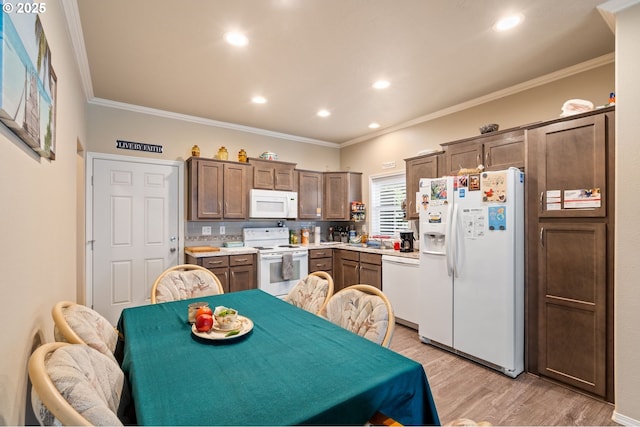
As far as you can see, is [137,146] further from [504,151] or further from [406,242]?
[504,151]

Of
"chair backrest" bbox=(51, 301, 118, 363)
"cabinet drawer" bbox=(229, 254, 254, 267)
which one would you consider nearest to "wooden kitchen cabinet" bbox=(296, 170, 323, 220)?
"cabinet drawer" bbox=(229, 254, 254, 267)

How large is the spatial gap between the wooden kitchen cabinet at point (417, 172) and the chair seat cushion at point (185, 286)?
264 cm

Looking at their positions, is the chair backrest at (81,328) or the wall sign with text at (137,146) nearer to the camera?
the chair backrest at (81,328)

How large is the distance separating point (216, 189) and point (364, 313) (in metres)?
3.18

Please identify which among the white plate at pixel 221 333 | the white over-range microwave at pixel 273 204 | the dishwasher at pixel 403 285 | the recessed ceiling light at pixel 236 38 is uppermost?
the recessed ceiling light at pixel 236 38

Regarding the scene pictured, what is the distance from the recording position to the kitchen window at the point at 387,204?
15.7 ft

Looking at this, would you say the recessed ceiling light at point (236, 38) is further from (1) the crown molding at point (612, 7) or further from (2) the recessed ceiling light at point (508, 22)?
(1) the crown molding at point (612, 7)

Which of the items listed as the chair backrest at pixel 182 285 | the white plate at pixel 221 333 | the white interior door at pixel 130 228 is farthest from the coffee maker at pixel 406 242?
the white interior door at pixel 130 228

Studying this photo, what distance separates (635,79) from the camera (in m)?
1.98

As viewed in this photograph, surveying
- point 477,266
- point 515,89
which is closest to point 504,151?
point 515,89

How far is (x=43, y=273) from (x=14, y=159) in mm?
638

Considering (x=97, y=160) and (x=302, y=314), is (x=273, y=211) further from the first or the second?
(x=302, y=314)

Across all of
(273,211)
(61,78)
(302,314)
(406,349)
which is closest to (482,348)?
(406,349)

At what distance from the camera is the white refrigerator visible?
2.63m
